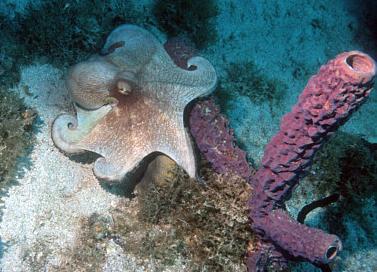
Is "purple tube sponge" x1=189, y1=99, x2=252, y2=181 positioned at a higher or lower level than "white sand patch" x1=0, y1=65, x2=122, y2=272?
higher

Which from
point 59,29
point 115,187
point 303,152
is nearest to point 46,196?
point 115,187

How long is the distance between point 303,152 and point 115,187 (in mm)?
1666

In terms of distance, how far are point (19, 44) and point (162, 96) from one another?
138 cm

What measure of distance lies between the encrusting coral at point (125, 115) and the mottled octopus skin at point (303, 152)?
0.67 m

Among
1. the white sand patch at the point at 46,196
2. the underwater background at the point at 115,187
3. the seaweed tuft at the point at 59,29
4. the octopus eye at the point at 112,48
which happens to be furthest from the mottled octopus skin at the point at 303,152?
the seaweed tuft at the point at 59,29

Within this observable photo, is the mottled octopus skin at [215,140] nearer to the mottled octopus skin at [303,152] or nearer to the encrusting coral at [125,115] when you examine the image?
the encrusting coral at [125,115]

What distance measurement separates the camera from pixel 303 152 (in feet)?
8.51

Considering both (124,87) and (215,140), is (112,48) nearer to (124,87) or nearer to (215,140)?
(124,87)

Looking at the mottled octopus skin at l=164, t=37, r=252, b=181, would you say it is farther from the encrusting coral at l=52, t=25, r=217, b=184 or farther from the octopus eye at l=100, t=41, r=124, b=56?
the octopus eye at l=100, t=41, r=124, b=56

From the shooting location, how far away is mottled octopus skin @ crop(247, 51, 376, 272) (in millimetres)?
2131

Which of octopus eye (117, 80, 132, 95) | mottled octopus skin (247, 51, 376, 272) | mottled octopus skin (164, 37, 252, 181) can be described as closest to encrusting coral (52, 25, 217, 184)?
octopus eye (117, 80, 132, 95)

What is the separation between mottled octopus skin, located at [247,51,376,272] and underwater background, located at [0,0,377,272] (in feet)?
0.68

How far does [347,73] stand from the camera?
6.82 ft

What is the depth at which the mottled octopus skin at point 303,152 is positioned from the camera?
2.13 m
